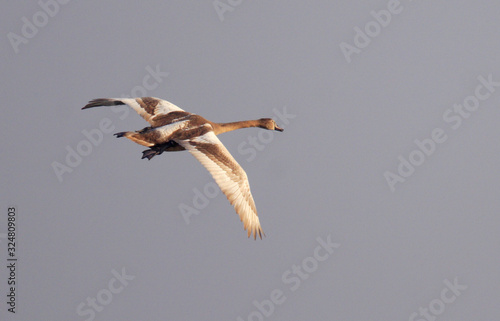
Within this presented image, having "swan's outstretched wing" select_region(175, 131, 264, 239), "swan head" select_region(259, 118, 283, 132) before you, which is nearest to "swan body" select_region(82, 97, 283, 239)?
"swan's outstretched wing" select_region(175, 131, 264, 239)

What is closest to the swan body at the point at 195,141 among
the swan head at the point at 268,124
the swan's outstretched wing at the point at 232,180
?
the swan's outstretched wing at the point at 232,180

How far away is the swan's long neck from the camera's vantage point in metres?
30.4

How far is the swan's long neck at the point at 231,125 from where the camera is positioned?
99.7 feet

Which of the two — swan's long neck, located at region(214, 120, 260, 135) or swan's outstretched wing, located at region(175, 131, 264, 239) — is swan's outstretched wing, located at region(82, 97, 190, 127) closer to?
swan's long neck, located at region(214, 120, 260, 135)

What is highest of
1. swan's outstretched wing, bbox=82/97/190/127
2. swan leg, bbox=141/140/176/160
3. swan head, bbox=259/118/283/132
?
swan's outstretched wing, bbox=82/97/190/127

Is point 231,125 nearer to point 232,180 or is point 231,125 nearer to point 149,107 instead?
point 149,107

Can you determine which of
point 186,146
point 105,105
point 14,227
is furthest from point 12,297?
point 186,146

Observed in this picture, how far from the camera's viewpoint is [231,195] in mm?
26500

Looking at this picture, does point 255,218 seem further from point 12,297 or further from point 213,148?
point 12,297

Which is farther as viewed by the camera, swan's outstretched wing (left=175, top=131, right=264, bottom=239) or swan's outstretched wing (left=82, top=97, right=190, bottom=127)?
swan's outstretched wing (left=82, top=97, right=190, bottom=127)

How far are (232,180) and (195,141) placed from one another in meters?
2.07

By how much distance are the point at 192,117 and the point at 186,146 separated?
1.89 m

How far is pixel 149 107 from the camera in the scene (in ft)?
101

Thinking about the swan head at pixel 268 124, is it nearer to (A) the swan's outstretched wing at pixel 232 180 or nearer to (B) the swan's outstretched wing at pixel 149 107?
(B) the swan's outstretched wing at pixel 149 107
